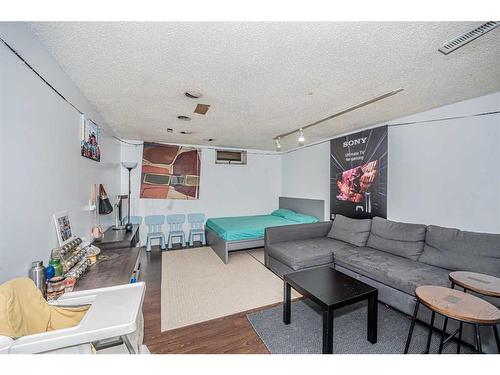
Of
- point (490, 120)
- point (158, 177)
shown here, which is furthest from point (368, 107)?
point (158, 177)

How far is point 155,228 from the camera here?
473cm

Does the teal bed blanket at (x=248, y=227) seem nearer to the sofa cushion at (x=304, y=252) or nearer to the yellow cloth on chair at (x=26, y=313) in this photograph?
the sofa cushion at (x=304, y=252)

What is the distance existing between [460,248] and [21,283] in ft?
11.8

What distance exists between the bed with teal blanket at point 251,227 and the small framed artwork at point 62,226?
2320 mm

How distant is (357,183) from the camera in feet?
11.8

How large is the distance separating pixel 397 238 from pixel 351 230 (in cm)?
68

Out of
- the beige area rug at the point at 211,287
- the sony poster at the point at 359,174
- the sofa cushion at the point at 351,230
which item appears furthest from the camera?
the sony poster at the point at 359,174

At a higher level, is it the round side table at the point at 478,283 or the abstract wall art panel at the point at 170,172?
the abstract wall art panel at the point at 170,172

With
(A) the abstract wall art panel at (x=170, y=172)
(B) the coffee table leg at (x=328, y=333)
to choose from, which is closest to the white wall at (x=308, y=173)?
(A) the abstract wall art panel at (x=170, y=172)

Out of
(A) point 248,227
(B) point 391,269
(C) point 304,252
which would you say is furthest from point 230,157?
(B) point 391,269

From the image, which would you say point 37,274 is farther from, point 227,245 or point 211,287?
point 227,245

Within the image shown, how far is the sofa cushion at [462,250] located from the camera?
194 cm

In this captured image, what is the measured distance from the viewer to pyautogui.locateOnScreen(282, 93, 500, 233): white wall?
220cm
